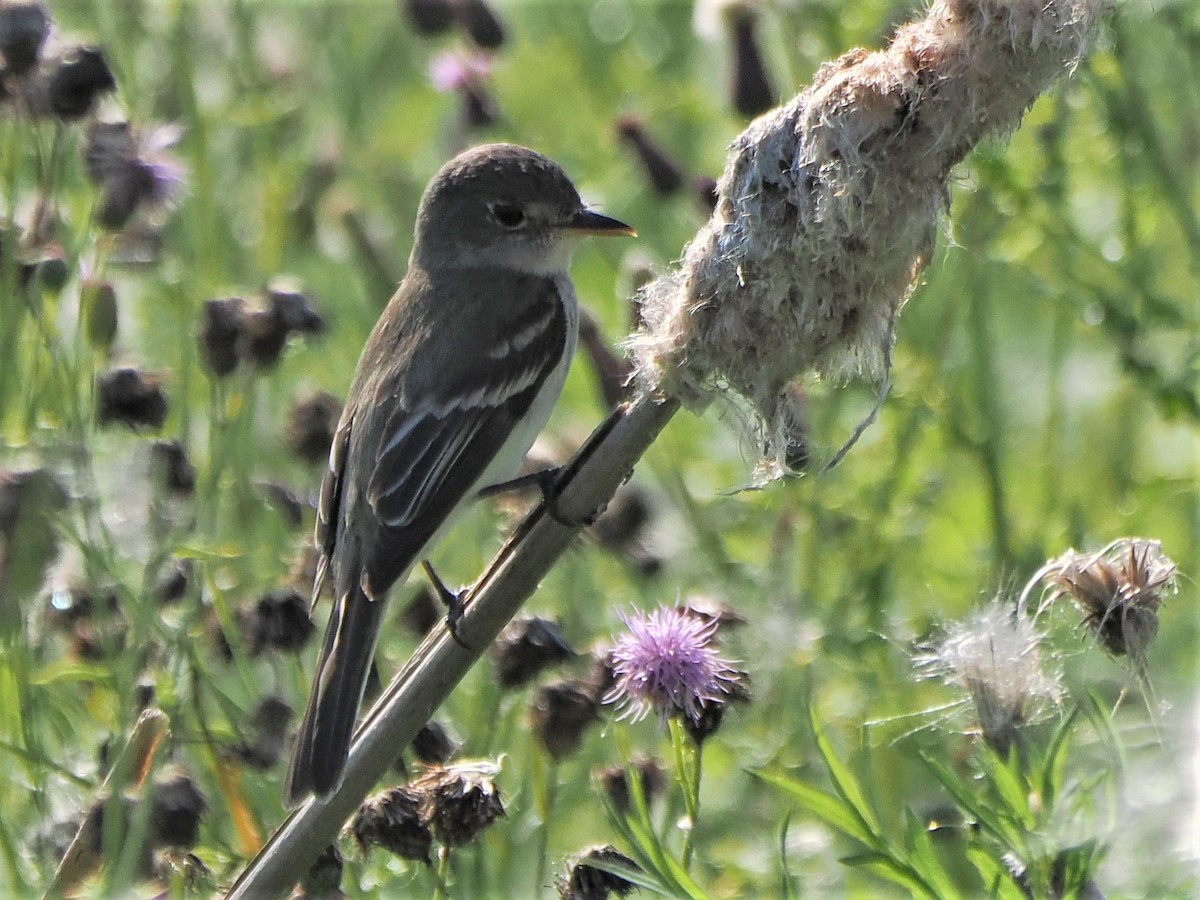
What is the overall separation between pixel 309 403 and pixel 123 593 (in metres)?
1.09

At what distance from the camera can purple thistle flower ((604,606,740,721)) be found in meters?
2.56

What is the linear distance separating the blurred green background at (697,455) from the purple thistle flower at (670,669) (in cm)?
21

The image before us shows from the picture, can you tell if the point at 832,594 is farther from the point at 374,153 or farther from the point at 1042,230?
the point at 374,153

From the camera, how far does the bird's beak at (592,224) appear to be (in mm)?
4047

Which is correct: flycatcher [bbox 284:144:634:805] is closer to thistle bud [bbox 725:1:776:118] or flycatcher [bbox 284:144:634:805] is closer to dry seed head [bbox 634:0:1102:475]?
thistle bud [bbox 725:1:776:118]

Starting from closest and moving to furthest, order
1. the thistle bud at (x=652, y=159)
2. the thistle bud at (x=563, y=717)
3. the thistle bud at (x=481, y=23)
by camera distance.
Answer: the thistle bud at (x=563, y=717), the thistle bud at (x=652, y=159), the thistle bud at (x=481, y=23)

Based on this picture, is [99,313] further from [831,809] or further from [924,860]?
[924,860]

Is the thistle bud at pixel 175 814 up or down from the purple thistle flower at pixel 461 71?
down

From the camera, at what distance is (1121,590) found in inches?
89.8

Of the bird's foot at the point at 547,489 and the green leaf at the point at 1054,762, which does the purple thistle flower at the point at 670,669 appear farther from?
the green leaf at the point at 1054,762

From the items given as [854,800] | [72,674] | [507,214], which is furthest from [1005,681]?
[507,214]

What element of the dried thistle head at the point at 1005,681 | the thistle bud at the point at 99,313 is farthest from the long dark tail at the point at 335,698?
the dried thistle head at the point at 1005,681

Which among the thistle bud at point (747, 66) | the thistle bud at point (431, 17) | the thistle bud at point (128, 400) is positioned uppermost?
the thistle bud at point (431, 17)

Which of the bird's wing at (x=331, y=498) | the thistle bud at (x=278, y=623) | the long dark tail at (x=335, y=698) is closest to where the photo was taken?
the long dark tail at (x=335, y=698)
